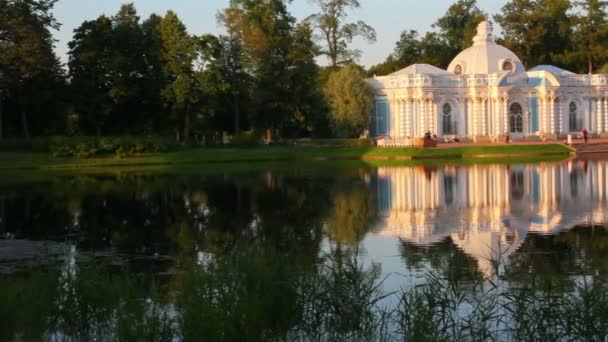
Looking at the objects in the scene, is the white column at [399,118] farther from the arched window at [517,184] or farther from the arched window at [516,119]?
the arched window at [517,184]

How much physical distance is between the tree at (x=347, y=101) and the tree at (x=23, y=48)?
1979 centimetres

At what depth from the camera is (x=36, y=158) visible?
5503 cm

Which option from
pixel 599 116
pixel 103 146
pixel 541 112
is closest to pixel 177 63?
pixel 103 146

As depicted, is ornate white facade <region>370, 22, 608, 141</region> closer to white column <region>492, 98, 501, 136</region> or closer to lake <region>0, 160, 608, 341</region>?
white column <region>492, 98, 501, 136</region>

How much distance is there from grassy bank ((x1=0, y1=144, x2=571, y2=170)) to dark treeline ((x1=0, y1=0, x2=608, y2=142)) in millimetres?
4881

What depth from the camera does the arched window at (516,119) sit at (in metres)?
70.0

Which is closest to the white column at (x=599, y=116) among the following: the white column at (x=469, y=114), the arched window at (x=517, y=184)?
the white column at (x=469, y=114)

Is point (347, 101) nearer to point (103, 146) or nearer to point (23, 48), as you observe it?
point (103, 146)

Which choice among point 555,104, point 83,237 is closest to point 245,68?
point 555,104

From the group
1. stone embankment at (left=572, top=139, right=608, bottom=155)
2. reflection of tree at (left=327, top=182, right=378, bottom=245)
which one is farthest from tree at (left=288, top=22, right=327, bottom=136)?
reflection of tree at (left=327, top=182, right=378, bottom=245)

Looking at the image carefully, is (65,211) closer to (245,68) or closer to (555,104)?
(245,68)

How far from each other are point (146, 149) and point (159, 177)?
14.7 metres

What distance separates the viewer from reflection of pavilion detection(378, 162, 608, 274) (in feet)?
62.6

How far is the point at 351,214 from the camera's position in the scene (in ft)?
79.4
